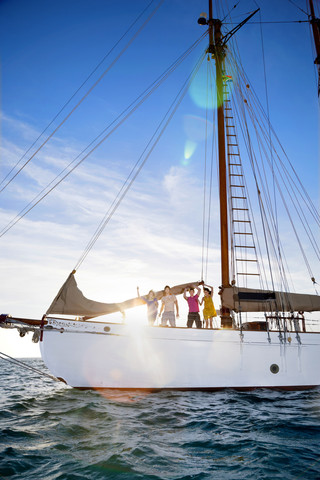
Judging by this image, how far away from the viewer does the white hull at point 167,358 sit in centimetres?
885

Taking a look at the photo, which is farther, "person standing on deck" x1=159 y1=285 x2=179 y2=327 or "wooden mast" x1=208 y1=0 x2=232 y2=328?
"wooden mast" x1=208 y1=0 x2=232 y2=328

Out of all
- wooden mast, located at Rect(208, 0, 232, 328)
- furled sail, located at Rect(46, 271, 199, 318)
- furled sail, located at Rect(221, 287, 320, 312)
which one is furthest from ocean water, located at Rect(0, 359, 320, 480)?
wooden mast, located at Rect(208, 0, 232, 328)

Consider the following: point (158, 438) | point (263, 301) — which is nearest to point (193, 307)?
point (263, 301)

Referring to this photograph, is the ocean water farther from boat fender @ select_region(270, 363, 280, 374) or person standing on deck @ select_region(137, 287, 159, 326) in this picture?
person standing on deck @ select_region(137, 287, 159, 326)

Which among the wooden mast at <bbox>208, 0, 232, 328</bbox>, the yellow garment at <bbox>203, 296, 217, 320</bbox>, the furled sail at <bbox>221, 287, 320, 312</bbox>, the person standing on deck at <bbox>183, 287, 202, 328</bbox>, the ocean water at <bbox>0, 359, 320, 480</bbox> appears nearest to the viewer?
the ocean water at <bbox>0, 359, 320, 480</bbox>

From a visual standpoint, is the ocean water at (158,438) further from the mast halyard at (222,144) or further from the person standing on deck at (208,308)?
the mast halyard at (222,144)

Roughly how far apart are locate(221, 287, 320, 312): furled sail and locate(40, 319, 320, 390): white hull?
107 cm

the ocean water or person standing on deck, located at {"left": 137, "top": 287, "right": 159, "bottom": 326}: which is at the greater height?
person standing on deck, located at {"left": 137, "top": 287, "right": 159, "bottom": 326}

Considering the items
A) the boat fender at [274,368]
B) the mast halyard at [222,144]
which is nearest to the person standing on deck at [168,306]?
the mast halyard at [222,144]

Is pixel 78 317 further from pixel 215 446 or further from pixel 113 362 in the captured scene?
pixel 215 446

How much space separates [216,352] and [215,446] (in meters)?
5.08

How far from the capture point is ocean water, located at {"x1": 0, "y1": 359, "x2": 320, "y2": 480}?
12.4 ft

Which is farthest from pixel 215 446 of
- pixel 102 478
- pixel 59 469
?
pixel 59 469

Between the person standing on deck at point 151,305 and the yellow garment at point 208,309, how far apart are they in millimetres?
1809
